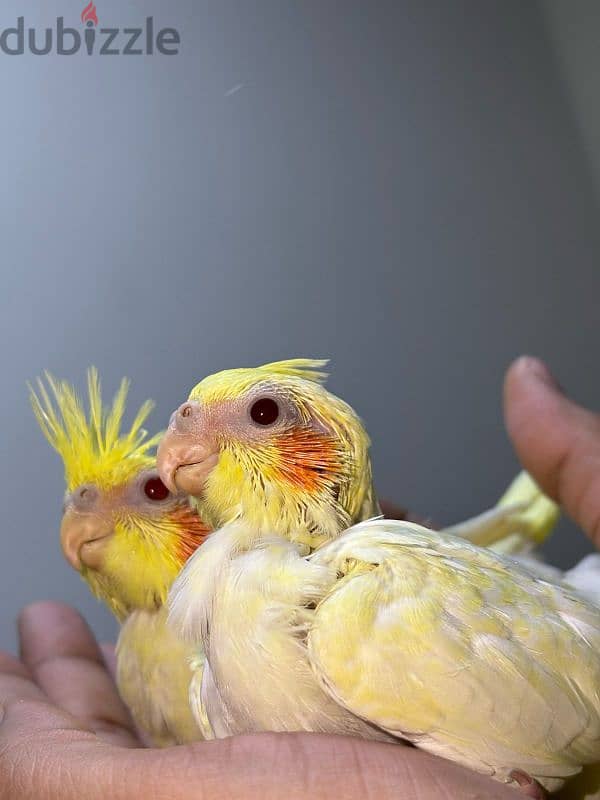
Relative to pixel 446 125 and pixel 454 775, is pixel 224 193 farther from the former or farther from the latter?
pixel 454 775

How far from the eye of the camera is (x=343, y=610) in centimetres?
68

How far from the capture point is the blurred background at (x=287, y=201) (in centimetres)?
84

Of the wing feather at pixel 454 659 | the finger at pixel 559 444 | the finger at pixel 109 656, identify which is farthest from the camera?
the finger at pixel 559 444

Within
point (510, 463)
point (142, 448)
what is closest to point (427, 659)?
point (142, 448)

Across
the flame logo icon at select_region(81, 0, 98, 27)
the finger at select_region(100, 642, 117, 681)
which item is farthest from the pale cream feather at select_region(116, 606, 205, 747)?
the flame logo icon at select_region(81, 0, 98, 27)

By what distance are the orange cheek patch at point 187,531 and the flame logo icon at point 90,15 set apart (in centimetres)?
55

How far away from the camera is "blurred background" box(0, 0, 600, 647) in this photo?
2.76 feet

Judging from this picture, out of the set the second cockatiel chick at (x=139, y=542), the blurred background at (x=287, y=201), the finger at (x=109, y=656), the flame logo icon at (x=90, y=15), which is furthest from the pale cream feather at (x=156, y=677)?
the flame logo icon at (x=90, y=15)

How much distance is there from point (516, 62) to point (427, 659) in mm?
701

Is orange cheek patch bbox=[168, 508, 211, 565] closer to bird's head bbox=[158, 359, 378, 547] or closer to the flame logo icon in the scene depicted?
bird's head bbox=[158, 359, 378, 547]

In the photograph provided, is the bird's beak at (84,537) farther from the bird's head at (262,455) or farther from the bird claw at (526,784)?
the bird claw at (526,784)

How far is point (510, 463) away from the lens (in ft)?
4.93

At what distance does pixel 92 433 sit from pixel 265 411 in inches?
10.6

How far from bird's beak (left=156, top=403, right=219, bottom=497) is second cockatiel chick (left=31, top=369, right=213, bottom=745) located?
190 mm
